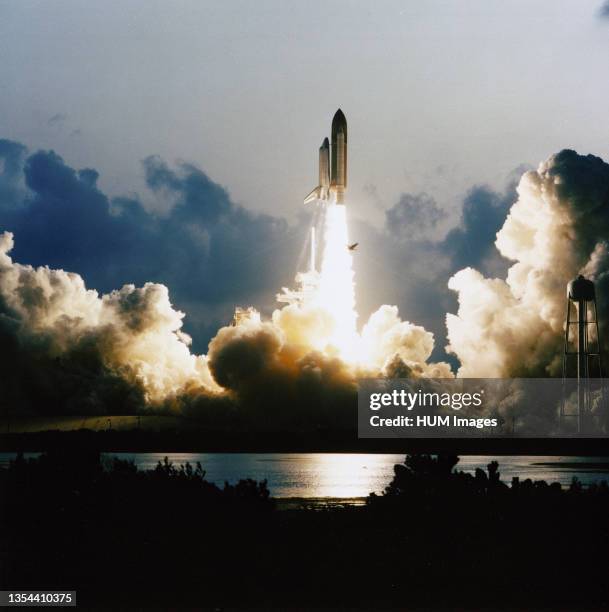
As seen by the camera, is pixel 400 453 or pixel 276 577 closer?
pixel 276 577

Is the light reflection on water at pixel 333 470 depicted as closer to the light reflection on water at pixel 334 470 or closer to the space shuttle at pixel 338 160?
the light reflection on water at pixel 334 470

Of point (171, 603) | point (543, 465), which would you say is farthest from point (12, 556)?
point (543, 465)

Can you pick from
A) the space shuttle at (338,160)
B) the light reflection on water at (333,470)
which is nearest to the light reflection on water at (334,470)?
the light reflection on water at (333,470)

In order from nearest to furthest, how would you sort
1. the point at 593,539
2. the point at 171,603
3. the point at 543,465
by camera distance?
1. the point at 171,603
2. the point at 593,539
3. the point at 543,465

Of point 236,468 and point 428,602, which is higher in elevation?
point 236,468

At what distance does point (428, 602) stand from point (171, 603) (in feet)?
23.6

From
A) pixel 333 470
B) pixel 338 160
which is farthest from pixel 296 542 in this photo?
pixel 333 470

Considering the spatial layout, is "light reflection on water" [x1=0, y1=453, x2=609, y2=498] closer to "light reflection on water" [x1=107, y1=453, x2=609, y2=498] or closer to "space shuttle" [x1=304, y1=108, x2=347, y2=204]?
"light reflection on water" [x1=107, y1=453, x2=609, y2=498]

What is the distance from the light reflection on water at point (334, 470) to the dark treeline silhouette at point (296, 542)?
94.6 ft

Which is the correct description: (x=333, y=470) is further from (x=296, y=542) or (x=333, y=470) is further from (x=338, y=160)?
(x=296, y=542)

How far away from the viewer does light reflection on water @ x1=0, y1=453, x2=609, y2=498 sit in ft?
263

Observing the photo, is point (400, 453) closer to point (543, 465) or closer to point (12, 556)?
point (543, 465)

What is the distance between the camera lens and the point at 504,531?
36.2 metres

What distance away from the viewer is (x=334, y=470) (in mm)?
109000
